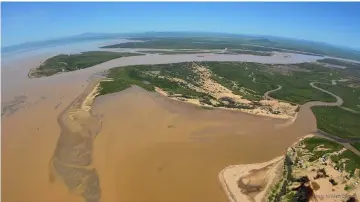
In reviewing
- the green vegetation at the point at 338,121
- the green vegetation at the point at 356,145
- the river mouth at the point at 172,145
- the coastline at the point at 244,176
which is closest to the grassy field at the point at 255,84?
the green vegetation at the point at 338,121

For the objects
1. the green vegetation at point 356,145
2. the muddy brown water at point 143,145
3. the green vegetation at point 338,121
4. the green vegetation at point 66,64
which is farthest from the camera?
the green vegetation at point 66,64

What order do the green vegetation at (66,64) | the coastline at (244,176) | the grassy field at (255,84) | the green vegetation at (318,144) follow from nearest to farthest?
1. the coastline at (244,176)
2. the green vegetation at (318,144)
3. the grassy field at (255,84)
4. the green vegetation at (66,64)

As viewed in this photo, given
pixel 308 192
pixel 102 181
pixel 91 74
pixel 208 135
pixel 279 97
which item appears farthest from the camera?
pixel 91 74

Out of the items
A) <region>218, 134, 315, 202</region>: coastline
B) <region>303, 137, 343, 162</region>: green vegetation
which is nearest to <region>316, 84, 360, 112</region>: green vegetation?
<region>303, 137, 343, 162</region>: green vegetation

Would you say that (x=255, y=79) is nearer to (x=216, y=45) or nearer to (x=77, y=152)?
(x=77, y=152)

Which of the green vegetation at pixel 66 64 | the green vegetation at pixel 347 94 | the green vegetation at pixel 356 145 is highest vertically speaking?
the green vegetation at pixel 66 64

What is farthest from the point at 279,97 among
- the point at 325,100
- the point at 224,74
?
the point at 224,74

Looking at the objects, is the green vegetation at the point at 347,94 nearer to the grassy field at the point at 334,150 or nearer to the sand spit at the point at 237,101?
the sand spit at the point at 237,101

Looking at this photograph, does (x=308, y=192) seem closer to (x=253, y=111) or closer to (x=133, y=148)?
(x=133, y=148)
